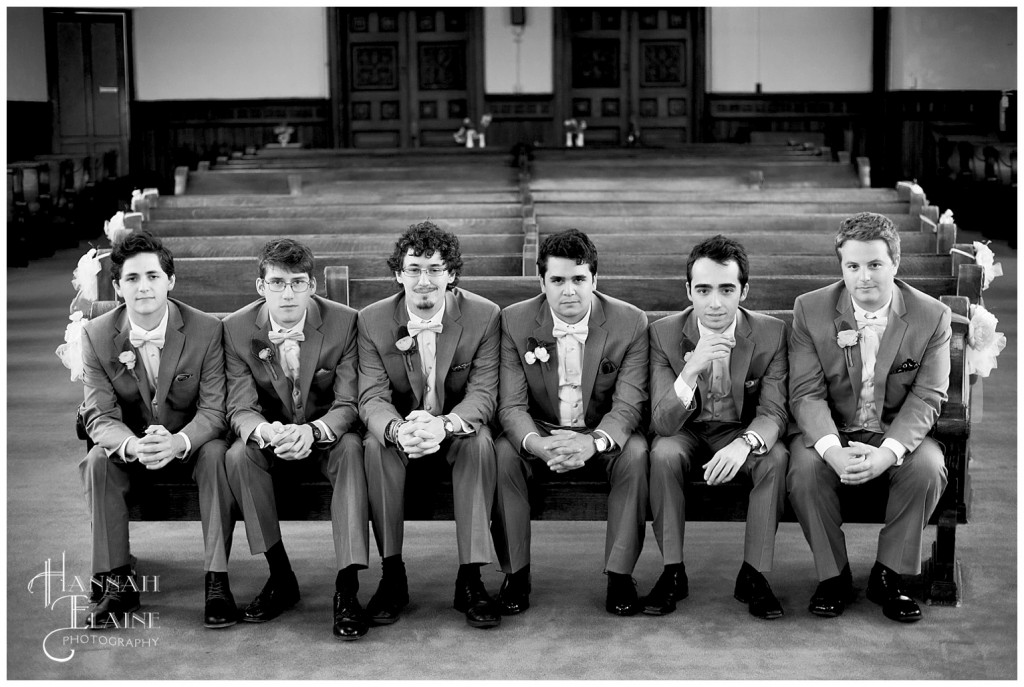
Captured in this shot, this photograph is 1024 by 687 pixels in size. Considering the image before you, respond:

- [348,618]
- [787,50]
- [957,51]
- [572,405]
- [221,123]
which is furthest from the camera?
[221,123]

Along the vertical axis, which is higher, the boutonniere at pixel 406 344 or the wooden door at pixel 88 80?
the wooden door at pixel 88 80

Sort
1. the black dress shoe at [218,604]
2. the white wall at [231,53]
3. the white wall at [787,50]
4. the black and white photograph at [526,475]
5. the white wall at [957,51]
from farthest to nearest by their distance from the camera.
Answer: the white wall at [231,53]
the white wall at [787,50]
the white wall at [957,51]
the black dress shoe at [218,604]
the black and white photograph at [526,475]

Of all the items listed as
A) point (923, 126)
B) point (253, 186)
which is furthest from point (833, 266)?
point (923, 126)

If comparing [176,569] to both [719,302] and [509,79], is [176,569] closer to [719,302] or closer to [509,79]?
[719,302]

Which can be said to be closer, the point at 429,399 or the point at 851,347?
the point at 851,347

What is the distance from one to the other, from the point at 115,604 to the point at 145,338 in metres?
0.71

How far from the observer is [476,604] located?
10.3 ft

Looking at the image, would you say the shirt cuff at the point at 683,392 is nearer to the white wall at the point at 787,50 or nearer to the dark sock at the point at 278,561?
the dark sock at the point at 278,561

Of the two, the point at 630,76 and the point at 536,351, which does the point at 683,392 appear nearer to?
the point at 536,351

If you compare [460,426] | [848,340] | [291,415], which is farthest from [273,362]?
[848,340]

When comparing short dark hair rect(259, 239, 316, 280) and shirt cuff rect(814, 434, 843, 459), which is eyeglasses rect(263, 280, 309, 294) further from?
shirt cuff rect(814, 434, 843, 459)

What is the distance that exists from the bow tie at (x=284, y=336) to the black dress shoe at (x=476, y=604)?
798 mm

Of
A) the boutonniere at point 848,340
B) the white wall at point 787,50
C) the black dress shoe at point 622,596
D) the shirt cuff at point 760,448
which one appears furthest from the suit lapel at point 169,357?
the white wall at point 787,50

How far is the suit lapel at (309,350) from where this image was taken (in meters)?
3.42
